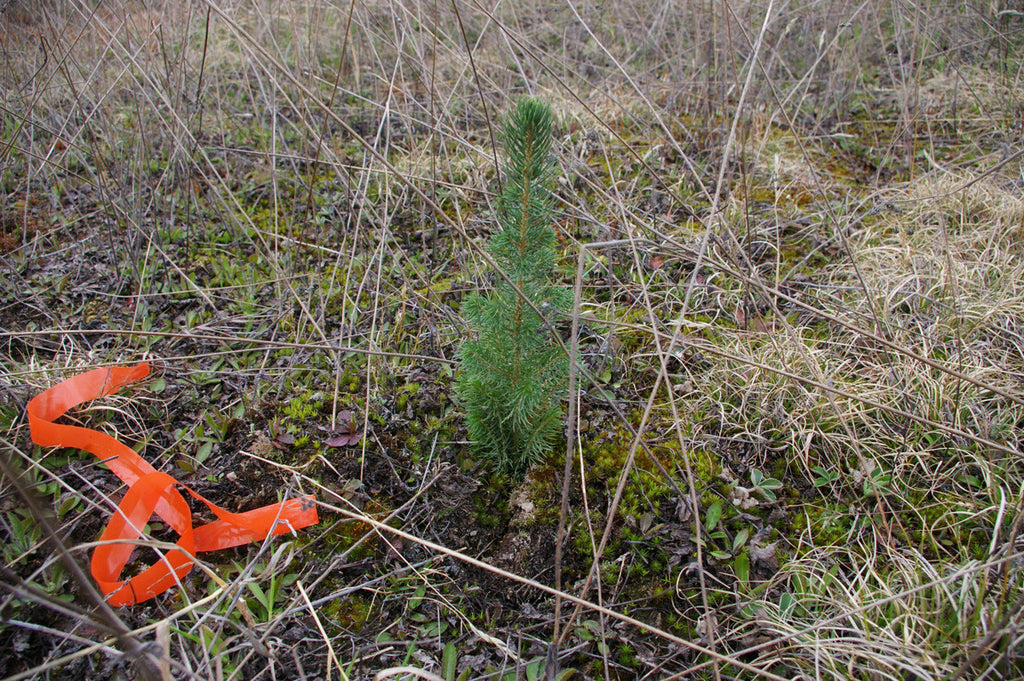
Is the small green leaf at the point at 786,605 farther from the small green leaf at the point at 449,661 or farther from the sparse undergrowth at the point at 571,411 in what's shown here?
the small green leaf at the point at 449,661

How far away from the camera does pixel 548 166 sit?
4.48 ft

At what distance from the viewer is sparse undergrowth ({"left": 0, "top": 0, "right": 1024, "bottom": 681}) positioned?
1.46m

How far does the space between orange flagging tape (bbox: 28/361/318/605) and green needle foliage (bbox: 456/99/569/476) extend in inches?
24.8

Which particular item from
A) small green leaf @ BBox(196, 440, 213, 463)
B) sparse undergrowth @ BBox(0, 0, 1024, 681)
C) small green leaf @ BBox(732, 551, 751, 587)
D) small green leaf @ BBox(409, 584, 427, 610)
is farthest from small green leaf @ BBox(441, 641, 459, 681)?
small green leaf @ BBox(196, 440, 213, 463)

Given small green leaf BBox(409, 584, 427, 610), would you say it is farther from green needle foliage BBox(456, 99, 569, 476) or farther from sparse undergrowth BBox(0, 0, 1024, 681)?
green needle foliage BBox(456, 99, 569, 476)

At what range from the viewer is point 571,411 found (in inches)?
41.4

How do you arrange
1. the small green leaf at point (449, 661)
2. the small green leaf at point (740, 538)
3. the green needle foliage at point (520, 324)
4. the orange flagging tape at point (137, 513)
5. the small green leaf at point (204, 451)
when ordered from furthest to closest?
the small green leaf at point (204, 451)
the small green leaf at point (740, 538)
the orange flagging tape at point (137, 513)
the small green leaf at point (449, 661)
the green needle foliage at point (520, 324)

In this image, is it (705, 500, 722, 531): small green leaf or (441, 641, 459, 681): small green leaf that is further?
(705, 500, 722, 531): small green leaf

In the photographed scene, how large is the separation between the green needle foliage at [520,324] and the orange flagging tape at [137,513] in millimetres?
629

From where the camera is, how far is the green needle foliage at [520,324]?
A: 132 centimetres

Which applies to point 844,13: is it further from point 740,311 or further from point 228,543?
point 228,543

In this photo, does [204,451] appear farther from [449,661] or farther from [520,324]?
[520,324]

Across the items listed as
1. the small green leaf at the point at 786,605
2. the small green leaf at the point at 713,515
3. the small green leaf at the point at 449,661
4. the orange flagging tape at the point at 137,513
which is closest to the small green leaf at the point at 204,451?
the orange flagging tape at the point at 137,513

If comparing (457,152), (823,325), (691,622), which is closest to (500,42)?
(457,152)
